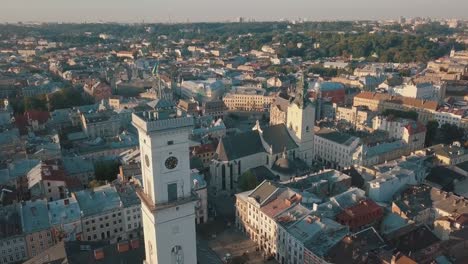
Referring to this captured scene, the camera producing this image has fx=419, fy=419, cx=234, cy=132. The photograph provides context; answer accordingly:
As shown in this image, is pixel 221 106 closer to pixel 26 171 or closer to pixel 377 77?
pixel 26 171

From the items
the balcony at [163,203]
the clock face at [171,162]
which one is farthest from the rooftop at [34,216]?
the clock face at [171,162]

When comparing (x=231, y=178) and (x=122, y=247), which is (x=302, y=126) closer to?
(x=231, y=178)

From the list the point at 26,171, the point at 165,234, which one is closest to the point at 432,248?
the point at 165,234

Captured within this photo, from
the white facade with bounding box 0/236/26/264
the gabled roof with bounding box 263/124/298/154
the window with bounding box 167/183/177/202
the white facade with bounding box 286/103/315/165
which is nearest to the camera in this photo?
the window with bounding box 167/183/177/202

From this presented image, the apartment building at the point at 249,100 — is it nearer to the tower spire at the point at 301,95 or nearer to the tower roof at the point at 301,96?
the tower roof at the point at 301,96

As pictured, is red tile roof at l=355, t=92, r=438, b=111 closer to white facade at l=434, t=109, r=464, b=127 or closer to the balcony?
white facade at l=434, t=109, r=464, b=127

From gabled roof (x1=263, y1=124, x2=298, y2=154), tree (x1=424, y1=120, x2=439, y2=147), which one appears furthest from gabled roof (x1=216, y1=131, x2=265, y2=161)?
tree (x1=424, y1=120, x2=439, y2=147)
